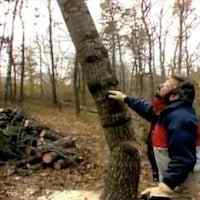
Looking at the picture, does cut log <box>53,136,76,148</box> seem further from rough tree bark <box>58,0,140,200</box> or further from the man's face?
the man's face

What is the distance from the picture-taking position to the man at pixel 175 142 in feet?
12.5

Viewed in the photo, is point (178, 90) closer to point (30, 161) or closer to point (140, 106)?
point (140, 106)

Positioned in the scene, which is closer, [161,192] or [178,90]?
[161,192]

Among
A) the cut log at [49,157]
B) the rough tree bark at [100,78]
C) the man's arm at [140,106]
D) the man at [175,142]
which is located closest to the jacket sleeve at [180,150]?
the man at [175,142]

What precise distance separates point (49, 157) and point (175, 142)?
25.3 ft

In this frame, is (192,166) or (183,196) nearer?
(192,166)

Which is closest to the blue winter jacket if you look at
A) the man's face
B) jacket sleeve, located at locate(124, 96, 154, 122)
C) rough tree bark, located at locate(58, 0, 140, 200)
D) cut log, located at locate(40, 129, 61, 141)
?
the man's face

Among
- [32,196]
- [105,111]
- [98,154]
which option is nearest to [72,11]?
[105,111]

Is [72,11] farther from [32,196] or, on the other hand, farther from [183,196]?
[32,196]

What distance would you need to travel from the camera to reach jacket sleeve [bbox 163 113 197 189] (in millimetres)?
3793

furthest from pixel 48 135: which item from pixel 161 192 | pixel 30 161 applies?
pixel 161 192

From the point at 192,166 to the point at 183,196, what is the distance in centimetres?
46

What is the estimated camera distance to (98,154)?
42.2 ft

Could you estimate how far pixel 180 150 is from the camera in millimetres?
3793
